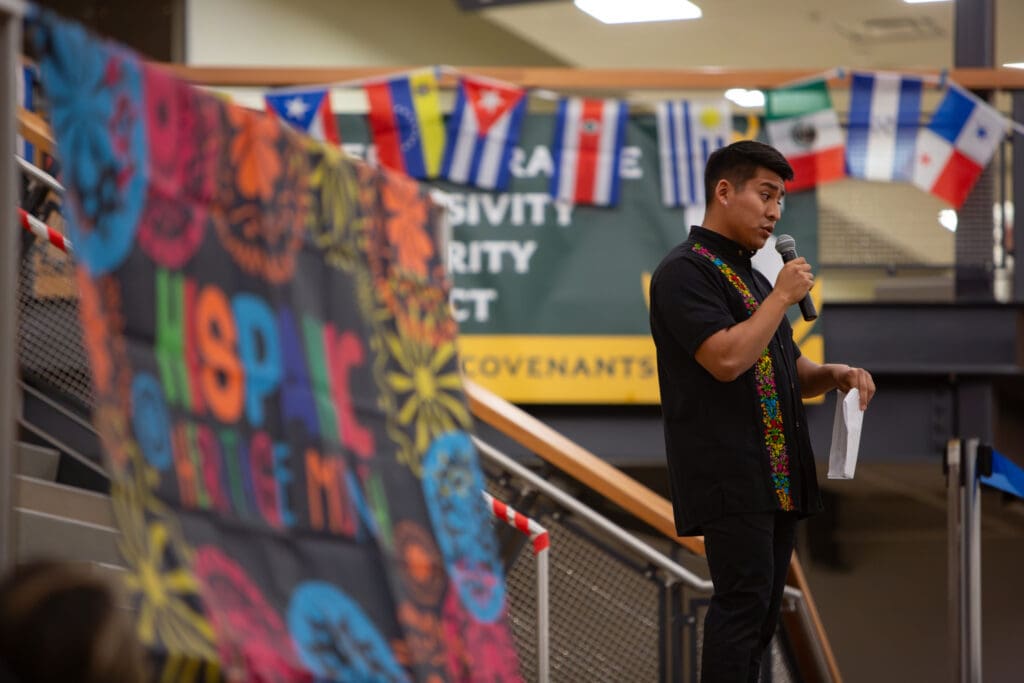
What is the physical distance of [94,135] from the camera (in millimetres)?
1826

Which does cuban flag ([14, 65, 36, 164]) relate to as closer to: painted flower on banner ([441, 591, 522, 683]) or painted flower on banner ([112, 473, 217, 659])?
painted flower on banner ([441, 591, 522, 683])

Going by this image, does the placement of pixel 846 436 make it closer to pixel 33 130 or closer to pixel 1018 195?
pixel 33 130

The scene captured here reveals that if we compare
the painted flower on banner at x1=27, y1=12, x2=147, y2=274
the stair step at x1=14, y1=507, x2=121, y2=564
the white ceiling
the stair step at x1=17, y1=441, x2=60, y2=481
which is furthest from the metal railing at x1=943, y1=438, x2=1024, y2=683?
the white ceiling

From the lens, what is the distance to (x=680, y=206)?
19.1 feet

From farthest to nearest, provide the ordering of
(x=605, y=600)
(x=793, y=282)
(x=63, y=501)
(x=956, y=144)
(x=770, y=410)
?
(x=956, y=144), (x=605, y=600), (x=63, y=501), (x=770, y=410), (x=793, y=282)

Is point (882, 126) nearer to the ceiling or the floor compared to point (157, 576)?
nearer to the ceiling

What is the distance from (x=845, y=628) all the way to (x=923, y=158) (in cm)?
Result: 385

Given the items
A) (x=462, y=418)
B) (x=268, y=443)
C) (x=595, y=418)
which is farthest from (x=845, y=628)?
(x=268, y=443)

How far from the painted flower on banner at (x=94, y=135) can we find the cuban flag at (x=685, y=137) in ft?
13.5

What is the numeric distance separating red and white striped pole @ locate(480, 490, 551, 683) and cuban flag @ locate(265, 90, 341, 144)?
105 inches

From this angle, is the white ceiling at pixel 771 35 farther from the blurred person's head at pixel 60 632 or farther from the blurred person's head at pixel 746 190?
the blurred person's head at pixel 60 632

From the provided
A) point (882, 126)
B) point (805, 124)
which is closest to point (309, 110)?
point (805, 124)

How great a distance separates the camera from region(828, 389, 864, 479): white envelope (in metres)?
3.20

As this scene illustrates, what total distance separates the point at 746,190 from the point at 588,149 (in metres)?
2.72
